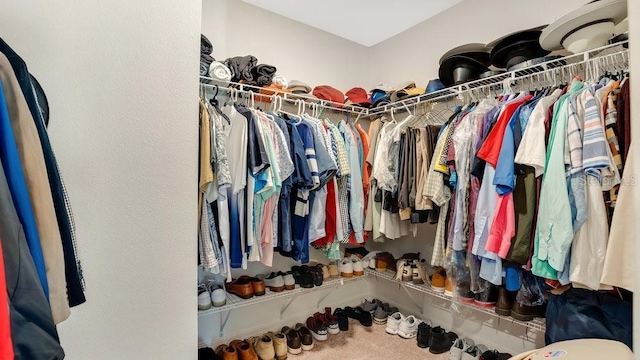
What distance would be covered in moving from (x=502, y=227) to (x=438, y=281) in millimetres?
734

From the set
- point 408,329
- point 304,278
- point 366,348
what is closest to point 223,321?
point 304,278

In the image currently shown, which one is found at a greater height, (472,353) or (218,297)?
(218,297)

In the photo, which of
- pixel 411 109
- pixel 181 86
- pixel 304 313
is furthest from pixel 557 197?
pixel 304 313

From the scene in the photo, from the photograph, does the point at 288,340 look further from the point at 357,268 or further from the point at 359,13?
the point at 359,13

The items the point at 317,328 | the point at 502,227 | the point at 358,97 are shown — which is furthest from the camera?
the point at 358,97

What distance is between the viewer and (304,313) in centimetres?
243

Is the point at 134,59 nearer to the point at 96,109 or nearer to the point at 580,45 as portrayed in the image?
the point at 96,109

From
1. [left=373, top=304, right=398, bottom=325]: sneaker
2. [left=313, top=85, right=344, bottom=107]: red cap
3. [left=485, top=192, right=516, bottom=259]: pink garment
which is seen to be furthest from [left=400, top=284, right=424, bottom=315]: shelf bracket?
[left=313, top=85, right=344, bottom=107]: red cap

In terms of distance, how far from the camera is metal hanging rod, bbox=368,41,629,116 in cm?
135

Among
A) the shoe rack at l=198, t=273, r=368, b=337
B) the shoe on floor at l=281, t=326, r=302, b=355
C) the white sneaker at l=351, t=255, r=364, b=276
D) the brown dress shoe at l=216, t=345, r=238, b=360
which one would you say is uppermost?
the white sneaker at l=351, t=255, r=364, b=276

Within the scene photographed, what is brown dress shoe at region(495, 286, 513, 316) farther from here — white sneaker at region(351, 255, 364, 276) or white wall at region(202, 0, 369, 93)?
white wall at region(202, 0, 369, 93)

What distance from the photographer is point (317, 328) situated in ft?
7.04

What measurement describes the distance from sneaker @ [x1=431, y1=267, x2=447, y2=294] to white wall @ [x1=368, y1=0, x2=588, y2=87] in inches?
57.8

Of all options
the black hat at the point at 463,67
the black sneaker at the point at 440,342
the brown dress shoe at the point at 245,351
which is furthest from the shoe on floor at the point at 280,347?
the black hat at the point at 463,67
